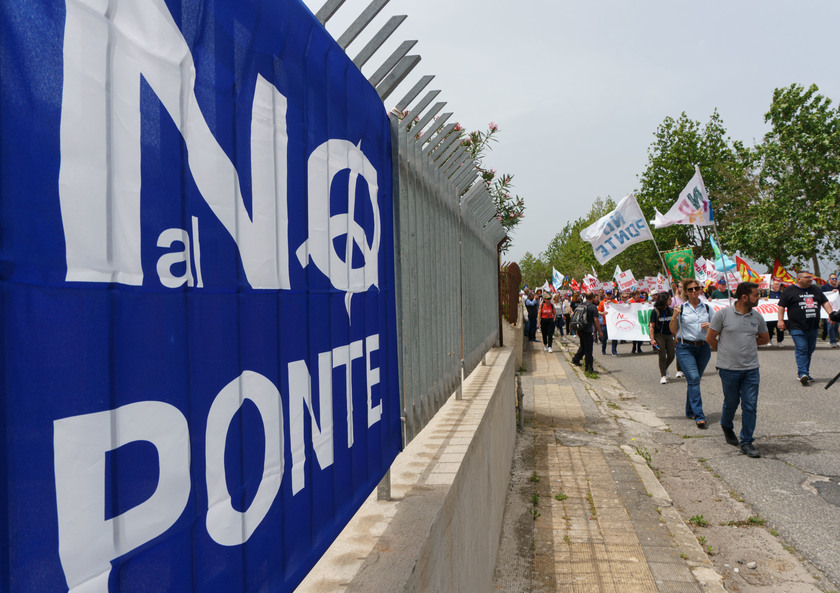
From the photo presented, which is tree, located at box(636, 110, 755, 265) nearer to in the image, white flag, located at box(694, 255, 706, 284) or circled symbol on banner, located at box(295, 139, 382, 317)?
white flag, located at box(694, 255, 706, 284)

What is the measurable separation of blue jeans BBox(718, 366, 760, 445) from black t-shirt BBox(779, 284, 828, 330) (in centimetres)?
505

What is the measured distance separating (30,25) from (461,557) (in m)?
2.68

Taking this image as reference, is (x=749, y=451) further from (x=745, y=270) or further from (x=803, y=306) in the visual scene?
(x=745, y=270)

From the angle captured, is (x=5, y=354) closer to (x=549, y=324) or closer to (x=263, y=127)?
(x=263, y=127)

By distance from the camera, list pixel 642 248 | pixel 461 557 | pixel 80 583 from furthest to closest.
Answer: pixel 642 248
pixel 461 557
pixel 80 583

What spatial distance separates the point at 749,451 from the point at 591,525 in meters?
2.97

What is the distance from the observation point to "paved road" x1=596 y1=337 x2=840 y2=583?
211 inches

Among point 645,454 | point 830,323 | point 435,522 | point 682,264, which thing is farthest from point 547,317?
point 435,522

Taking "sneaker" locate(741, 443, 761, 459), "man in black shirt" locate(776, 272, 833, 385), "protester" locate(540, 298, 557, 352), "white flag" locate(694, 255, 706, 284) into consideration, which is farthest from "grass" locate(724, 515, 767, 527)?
"white flag" locate(694, 255, 706, 284)

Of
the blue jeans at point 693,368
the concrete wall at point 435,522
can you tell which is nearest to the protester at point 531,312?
the blue jeans at point 693,368

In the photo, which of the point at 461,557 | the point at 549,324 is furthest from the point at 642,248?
the point at 461,557

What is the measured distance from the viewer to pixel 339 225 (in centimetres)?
208

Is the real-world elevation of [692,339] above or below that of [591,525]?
above

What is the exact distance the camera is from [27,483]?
85cm
